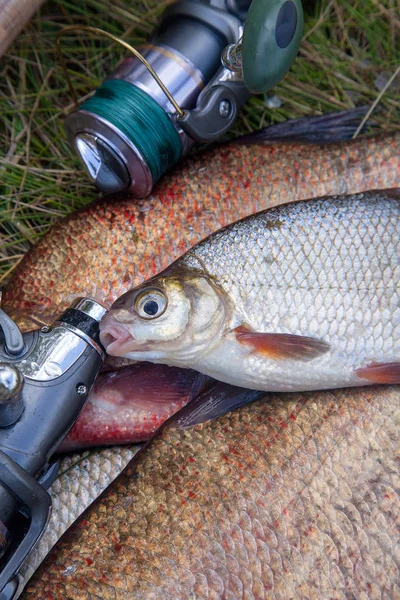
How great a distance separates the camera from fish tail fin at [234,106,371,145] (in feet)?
8.07

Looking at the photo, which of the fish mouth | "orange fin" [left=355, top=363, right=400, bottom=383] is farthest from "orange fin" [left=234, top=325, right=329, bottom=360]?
the fish mouth

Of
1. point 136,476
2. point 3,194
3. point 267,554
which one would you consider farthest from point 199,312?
point 3,194

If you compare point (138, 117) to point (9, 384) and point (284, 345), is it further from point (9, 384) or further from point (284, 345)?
point (9, 384)

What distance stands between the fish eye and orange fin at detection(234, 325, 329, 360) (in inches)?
8.9

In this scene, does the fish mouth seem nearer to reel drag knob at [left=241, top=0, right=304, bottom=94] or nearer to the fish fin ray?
the fish fin ray

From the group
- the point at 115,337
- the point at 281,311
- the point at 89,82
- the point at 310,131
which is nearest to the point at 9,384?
the point at 115,337

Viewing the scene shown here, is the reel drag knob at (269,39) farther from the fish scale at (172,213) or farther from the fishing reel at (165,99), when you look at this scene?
the fish scale at (172,213)

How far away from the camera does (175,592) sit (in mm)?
1618

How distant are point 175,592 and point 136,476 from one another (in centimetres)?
32

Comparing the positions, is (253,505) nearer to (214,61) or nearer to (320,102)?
(214,61)

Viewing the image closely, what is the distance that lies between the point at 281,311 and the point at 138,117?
2.49 ft

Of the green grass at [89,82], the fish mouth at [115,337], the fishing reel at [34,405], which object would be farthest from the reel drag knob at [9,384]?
the green grass at [89,82]

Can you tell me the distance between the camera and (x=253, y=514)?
1.73 m

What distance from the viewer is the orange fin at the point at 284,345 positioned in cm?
182
